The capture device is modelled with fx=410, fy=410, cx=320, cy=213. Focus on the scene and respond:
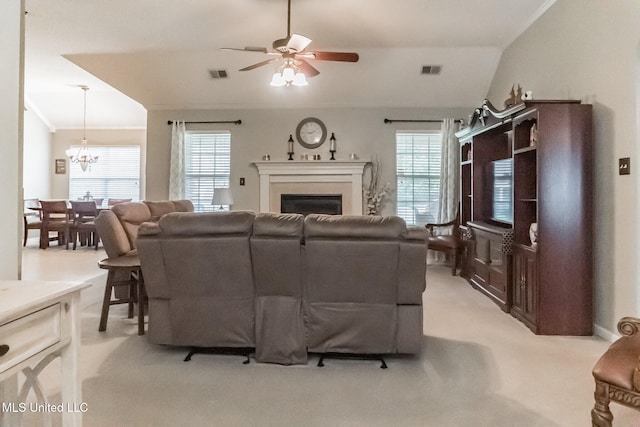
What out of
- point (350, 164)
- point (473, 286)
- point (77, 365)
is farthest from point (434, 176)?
point (77, 365)

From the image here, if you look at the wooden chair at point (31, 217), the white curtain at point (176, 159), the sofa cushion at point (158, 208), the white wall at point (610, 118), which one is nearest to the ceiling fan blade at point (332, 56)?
the white wall at point (610, 118)

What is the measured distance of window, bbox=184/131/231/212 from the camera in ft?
24.0

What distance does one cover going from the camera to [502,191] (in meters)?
4.63

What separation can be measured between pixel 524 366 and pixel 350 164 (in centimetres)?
463

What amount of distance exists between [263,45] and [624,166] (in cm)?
458

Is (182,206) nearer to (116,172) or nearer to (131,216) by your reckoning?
(131,216)

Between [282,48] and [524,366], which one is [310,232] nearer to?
[524,366]

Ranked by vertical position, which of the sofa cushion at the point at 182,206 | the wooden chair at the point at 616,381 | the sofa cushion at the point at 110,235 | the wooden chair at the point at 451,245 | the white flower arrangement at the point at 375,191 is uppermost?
the white flower arrangement at the point at 375,191

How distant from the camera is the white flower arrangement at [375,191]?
697 centimetres

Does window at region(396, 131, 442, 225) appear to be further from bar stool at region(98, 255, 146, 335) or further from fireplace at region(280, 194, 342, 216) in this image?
bar stool at region(98, 255, 146, 335)

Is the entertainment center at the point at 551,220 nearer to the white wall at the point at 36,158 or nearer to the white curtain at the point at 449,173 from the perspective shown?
the white curtain at the point at 449,173

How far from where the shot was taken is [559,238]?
3469 millimetres

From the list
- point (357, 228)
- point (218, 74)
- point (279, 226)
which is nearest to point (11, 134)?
point (279, 226)

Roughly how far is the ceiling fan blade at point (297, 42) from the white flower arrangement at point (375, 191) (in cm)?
336
